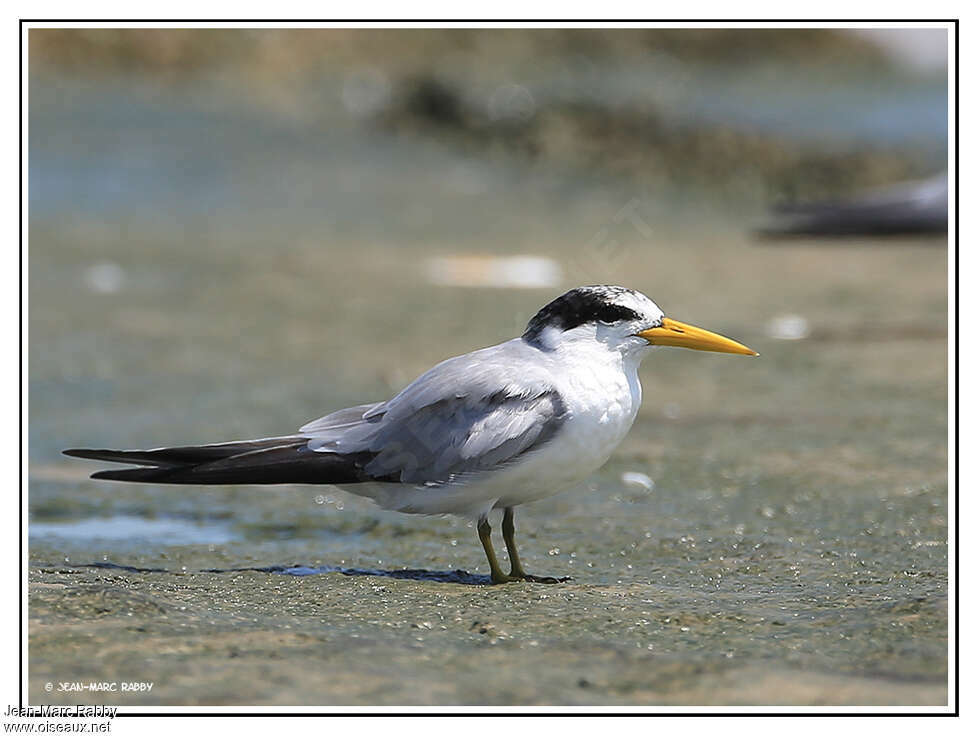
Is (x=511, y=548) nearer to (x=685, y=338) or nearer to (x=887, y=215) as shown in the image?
(x=685, y=338)

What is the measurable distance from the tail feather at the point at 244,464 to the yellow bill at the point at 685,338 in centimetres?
84

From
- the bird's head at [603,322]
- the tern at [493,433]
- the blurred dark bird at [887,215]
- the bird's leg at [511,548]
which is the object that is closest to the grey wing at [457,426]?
the tern at [493,433]

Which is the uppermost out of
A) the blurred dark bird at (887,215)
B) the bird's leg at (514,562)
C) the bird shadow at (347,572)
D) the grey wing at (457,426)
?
the blurred dark bird at (887,215)

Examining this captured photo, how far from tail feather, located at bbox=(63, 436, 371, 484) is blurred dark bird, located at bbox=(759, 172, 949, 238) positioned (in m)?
6.80

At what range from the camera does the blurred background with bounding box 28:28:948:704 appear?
3479mm

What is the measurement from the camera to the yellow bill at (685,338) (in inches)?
162

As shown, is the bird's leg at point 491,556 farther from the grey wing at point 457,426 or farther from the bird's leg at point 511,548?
the grey wing at point 457,426

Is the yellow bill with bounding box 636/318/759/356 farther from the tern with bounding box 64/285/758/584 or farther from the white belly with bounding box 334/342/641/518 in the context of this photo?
the white belly with bounding box 334/342/641/518

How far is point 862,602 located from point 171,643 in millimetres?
1714

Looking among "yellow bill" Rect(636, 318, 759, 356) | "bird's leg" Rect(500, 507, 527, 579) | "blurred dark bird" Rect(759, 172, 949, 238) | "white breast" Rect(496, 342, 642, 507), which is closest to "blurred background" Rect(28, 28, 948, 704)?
"blurred dark bird" Rect(759, 172, 949, 238)

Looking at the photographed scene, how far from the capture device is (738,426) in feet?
21.6

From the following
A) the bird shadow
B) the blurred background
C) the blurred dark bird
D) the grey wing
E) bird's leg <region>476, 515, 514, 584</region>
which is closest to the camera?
the blurred background

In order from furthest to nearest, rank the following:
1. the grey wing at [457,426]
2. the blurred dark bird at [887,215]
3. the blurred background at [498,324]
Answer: the blurred dark bird at [887,215], the grey wing at [457,426], the blurred background at [498,324]

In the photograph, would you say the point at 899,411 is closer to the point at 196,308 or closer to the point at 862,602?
the point at 862,602
